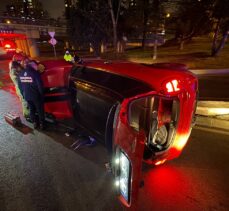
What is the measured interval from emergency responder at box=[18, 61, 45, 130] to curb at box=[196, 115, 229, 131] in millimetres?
3915

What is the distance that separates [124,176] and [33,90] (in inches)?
135

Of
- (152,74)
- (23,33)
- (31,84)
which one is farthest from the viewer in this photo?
(23,33)

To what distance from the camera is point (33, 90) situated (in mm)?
4543

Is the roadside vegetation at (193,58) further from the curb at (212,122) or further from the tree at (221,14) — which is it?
the curb at (212,122)

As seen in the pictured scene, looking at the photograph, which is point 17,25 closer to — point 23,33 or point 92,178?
point 23,33

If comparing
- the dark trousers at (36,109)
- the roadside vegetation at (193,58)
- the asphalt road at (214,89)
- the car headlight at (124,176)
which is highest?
the car headlight at (124,176)

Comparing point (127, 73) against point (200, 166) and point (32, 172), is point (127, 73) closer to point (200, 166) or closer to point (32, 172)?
point (200, 166)

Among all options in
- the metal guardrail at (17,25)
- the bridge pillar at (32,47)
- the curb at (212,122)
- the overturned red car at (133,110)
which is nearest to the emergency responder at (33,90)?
the overturned red car at (133,110)

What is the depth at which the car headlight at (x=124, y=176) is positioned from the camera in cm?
185

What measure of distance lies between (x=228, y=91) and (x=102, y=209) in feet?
23.7

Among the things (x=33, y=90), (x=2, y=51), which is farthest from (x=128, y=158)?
(x=2, y=51)

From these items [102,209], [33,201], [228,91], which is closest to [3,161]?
[33,201]

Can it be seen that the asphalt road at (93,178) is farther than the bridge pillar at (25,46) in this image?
No

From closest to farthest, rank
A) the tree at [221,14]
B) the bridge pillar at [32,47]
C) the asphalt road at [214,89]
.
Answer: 1. the asphalt road at [214,89]
2. the tree at [221,14]
3. the bridge pillar at [32,47]
